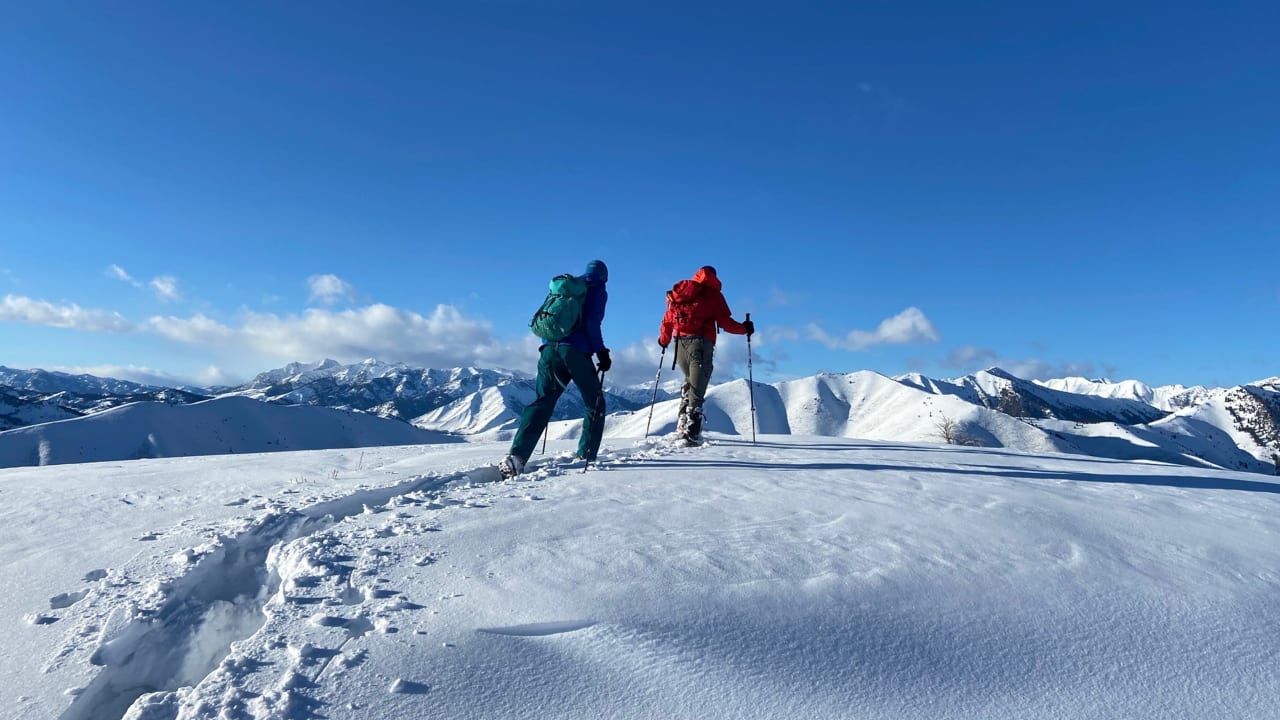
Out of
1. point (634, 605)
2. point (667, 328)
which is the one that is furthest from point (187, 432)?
point (634, 605)

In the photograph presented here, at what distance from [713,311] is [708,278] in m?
0.55

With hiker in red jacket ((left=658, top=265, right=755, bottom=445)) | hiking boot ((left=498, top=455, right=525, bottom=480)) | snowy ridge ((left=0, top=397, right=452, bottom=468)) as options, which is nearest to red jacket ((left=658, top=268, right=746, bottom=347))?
hiker in red jacket ((left=658, top=265, right=755, bottom=445))

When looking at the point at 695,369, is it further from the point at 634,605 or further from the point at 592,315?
the point at 634,605

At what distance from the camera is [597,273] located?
8031mm

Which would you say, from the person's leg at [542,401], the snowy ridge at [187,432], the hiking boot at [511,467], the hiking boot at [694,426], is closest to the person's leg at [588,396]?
the person's leg at [542,401]

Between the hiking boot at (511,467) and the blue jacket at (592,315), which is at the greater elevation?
the blue jacket at (592,315)

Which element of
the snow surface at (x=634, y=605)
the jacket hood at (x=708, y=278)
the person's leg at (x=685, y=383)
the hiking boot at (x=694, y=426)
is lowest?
the snow surface at (x=634, y=605)

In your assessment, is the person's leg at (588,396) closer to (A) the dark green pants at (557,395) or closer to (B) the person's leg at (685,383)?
(A) the dark green pants at (557,395)

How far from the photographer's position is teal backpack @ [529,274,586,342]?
7.68 metres

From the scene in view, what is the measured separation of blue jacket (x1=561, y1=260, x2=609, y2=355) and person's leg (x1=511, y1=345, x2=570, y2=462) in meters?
0.29

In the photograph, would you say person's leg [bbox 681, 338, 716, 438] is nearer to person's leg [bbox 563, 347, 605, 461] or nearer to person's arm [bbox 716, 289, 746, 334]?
person's arm [bbox 716, 289, 746, 334]

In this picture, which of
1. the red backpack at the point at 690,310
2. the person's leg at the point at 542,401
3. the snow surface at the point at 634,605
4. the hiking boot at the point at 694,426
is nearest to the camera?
the snow surface at the point at 634,605

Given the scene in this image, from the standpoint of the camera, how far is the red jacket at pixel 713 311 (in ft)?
33.9

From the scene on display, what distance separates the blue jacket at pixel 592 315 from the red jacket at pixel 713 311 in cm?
268
